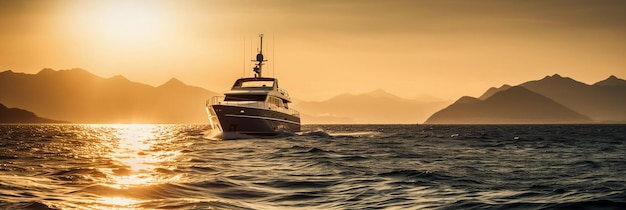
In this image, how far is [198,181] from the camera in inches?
848

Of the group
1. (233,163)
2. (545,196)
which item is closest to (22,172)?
(233,163)

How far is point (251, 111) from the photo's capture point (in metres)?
61.3

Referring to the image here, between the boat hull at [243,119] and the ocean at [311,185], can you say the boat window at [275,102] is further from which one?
the ocean at [311,185]

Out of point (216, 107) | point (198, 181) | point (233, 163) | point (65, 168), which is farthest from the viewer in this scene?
point (216, 107)

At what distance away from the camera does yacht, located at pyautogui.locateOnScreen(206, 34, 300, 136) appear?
6138 centimetres

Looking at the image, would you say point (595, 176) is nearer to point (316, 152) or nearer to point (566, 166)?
point (566, 166)

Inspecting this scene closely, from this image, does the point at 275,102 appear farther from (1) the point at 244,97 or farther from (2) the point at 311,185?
(2) the point at 311,185

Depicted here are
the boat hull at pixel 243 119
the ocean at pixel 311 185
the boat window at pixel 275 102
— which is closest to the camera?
the ocean at pixel 311 185

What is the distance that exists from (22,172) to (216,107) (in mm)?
37275

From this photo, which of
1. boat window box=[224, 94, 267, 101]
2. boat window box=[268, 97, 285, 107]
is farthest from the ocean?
boat window box=[268, 97, 285, 107]

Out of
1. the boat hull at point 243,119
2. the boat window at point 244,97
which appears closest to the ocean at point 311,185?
the boat hull at point 243,119

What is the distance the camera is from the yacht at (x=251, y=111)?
61375mm

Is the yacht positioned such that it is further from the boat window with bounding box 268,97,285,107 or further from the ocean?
the ocean

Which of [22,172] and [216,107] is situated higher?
Result: [216,107]
